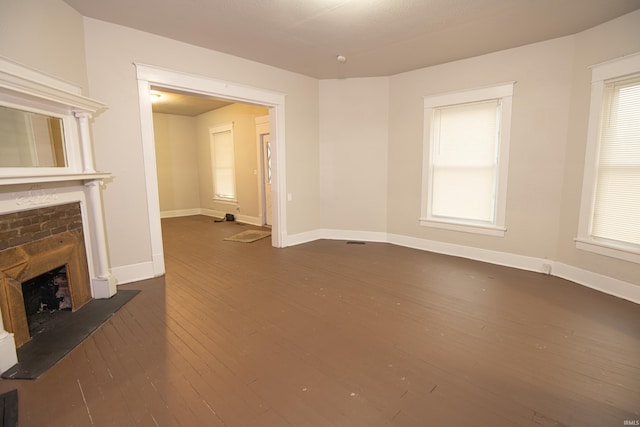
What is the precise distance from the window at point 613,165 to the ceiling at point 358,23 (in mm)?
656

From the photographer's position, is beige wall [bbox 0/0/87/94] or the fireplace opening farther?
the fireplace opening

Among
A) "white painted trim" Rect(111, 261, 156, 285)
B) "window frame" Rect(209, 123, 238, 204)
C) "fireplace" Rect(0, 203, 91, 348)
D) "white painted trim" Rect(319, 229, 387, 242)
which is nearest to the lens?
"fireplace" Rect(0, 203, 91, 348)

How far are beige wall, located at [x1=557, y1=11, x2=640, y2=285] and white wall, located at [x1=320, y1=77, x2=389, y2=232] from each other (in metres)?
2.56

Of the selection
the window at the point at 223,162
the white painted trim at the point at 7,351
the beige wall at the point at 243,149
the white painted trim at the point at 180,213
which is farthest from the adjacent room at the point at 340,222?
the white painted trim at the point at 180,213

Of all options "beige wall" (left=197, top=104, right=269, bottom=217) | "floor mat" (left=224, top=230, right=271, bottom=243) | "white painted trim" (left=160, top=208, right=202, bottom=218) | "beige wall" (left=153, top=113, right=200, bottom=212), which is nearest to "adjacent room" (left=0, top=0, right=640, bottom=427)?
"floor mat" (left=224, top=230, right=271, bottom=243)

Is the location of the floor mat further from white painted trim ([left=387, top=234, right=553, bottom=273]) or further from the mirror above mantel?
the mirror above mantel

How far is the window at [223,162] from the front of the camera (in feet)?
26.2

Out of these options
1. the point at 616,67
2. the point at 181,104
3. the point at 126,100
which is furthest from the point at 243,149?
the point at 616,67

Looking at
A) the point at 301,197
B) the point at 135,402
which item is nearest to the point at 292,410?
the point at 135,402

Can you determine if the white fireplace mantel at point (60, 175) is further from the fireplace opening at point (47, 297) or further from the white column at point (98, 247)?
the fireplace opening at point (47, 297)

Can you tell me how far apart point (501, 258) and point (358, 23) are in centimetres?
365

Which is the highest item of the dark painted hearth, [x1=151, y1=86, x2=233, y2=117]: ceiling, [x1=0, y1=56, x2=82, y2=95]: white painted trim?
[x1=151, y1=86, x2=233, y2=117]: ceiling

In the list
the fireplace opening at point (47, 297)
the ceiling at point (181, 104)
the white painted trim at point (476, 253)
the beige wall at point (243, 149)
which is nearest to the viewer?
the fireplace opening at point (47, 297)

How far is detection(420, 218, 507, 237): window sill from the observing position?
4222 mm
